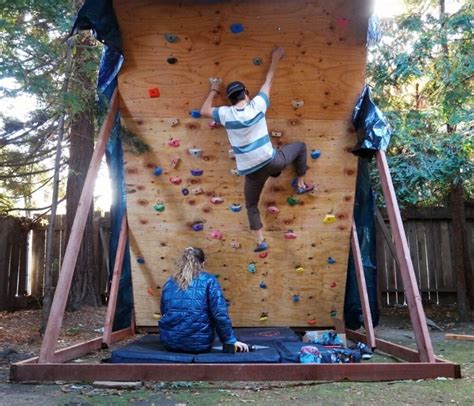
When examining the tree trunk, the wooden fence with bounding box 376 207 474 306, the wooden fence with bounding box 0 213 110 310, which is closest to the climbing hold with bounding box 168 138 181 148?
the tree trunk

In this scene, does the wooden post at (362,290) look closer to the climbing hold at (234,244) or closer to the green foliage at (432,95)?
the climbing hold at (234,244)

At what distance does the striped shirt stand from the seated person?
1.05m

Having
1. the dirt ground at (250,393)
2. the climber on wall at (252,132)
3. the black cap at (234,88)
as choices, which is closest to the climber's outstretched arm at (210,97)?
the climber on wall at (252,132)

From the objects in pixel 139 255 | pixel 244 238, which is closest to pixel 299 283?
pixel 244 238

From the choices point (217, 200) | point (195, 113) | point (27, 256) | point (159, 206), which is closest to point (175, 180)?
point (159, 206)

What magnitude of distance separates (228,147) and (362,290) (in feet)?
6.68

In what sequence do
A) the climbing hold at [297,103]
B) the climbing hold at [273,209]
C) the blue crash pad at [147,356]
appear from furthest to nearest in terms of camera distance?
the climbing hold at [273,209]
the climbing hold at [297,103]
the blue crash pad at [147,356]

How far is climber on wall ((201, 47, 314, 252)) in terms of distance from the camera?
418 centimetres

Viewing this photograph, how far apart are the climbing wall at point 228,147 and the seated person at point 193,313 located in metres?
1.24

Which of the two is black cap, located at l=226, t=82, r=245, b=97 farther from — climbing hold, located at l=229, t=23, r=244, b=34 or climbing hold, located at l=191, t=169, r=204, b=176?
climbing hold, located at l=191, t=169, r=204, b=176

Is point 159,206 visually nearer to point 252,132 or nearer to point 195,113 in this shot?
point 195,113

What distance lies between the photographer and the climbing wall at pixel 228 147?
167 inches

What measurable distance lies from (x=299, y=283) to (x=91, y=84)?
3.52 metres

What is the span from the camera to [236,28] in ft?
13.9
